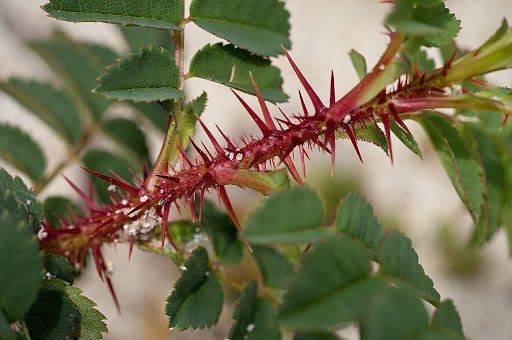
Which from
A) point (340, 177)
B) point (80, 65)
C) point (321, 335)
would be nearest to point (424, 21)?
point (321, 335)

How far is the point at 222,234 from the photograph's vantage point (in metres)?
1.48

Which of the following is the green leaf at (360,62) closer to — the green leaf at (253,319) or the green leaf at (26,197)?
the green leaf at (253,319)

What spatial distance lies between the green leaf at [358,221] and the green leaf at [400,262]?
56 millimetres

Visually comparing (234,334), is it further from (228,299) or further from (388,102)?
(228,299)

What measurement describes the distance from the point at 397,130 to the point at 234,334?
1.77 feet

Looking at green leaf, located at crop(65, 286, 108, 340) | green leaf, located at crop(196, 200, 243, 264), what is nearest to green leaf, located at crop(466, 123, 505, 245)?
green leaf, located at crop(196, 200, 243, 264)

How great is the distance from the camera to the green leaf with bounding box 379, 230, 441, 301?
0.70m

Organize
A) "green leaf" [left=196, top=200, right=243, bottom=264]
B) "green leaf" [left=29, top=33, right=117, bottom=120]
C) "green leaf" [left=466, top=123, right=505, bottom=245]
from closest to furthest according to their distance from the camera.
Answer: "green leaf" [left=466, top=123, right=505, bottom=245] → "green leaf" [left=196, top=200, right=243, bottom=264] → "green leaf" [left=29, top=33, right=117, bottom=120]

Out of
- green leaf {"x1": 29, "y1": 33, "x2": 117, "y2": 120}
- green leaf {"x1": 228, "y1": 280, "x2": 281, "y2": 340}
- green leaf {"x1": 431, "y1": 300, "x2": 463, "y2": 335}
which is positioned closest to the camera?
green leaf {"x1": 431, "y1": 300, "x2": 463, "y2": 335}

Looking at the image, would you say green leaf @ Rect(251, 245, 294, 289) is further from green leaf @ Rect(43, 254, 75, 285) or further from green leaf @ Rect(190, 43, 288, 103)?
green leaf @ Rect(43, 254, 75, 285)

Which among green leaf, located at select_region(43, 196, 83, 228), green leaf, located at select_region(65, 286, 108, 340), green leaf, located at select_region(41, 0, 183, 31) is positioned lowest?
green leaf, located at select_region(65, 286, 108, 340)

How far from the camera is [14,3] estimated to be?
3473mm

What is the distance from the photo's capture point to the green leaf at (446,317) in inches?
26.3

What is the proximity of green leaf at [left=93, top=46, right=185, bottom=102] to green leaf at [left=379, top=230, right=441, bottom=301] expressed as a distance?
1.80 feet
